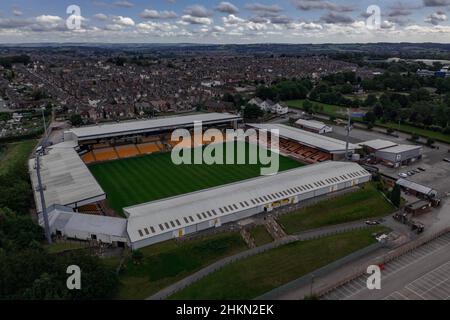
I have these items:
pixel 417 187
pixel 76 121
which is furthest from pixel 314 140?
pixel 76 121

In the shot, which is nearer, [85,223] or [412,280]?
[412,280]

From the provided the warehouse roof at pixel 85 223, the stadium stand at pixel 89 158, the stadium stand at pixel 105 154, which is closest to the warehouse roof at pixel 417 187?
the warehouse roof at pixel 85 223

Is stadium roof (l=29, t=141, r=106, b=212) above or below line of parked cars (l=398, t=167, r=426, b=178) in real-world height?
above

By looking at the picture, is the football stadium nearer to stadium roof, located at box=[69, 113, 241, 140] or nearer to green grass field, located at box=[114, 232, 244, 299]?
A: stadium roof, located at box=[69, 113, 241, 140]

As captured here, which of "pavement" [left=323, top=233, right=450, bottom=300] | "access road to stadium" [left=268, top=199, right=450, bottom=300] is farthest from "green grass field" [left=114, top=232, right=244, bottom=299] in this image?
"pavement" [left=323, top=233, right=450, bottom=300]

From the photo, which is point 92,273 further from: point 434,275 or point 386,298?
point 434,275

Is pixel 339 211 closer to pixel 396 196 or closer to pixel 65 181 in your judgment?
pixel 396 196

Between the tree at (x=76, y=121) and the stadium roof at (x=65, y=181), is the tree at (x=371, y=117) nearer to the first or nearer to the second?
the stadium roof at (x=65, y=181)
